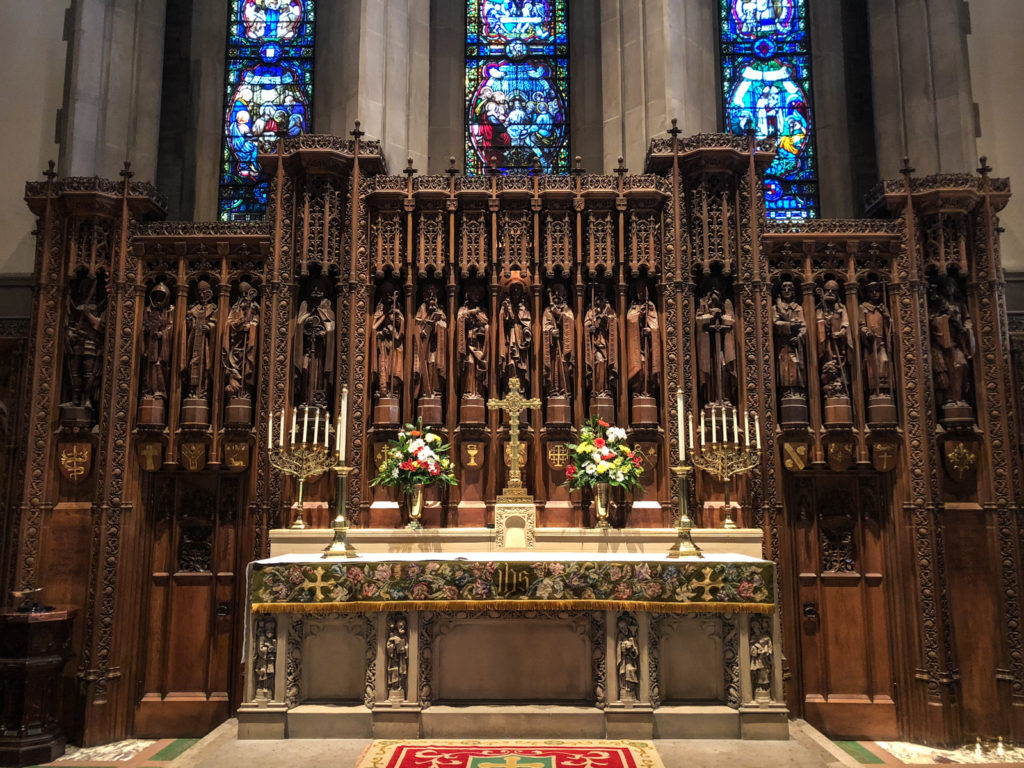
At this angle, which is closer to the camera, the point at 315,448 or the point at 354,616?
the point at 354,616

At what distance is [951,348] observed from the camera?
9.22 meters

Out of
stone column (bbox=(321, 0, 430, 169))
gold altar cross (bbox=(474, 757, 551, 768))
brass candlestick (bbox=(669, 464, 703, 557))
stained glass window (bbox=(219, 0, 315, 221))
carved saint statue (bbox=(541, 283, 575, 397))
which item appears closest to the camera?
gold altar cross (bbox=(474, 757, 551, 768))

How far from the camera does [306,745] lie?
6.70 metres

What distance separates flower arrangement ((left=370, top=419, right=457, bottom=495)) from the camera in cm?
827

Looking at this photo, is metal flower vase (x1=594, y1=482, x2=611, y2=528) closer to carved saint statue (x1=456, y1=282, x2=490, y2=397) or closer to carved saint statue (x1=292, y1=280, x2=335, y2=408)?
carved saint statue (x1=456, y1=282, x2=490, y2=397)

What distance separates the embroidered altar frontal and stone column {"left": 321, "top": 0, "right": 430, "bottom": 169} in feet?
20.4

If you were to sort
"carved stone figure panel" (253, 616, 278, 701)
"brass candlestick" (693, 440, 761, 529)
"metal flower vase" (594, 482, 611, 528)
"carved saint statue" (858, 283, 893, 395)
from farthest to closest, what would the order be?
"carved saint statue" (858, 283, 893, 395) → "metal flower vase" (594, 482, 611, 528) → "brass candlestick" (693, 440, 761, 529) → "carved stone figure panel" (253, 616, 278, 701)

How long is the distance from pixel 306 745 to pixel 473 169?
8.79m

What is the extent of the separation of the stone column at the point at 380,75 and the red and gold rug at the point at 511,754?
24.8ft

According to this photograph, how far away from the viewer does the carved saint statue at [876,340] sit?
362 inches

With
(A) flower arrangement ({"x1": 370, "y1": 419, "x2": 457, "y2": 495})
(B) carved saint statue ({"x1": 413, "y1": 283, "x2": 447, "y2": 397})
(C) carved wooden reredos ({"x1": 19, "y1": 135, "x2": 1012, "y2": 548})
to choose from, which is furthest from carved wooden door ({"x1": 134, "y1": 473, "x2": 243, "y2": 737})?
(B) carved saint statue ({"x1": 413, "y1": 283, "x2": 447, "y2": 397})

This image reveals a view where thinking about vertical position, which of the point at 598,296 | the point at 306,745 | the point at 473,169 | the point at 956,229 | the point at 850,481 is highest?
the point at 473,169

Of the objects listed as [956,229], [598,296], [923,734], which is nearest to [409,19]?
[598,296]

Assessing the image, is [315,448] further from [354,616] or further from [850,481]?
[850,481]
